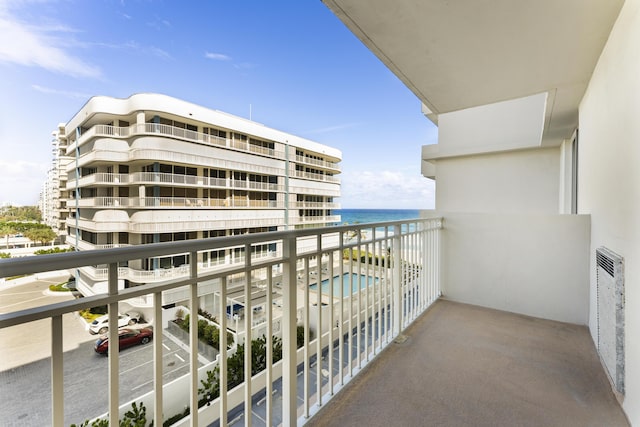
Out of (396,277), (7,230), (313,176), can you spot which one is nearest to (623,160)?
(396,277)

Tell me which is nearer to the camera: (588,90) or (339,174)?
(588,90)

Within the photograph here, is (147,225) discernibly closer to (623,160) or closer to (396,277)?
(396,277)

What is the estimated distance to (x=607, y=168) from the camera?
5.96 ft

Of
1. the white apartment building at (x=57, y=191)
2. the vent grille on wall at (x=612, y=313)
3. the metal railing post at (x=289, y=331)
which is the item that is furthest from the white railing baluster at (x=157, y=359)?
the white apartment building at (x=57, y=191)

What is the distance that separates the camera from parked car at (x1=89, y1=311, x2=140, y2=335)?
69cm

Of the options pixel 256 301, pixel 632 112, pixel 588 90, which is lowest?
pixel 256 301

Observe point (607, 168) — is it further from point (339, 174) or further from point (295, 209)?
point (339, 174)

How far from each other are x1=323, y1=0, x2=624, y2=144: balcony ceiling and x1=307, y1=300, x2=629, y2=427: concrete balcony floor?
7.02 feet

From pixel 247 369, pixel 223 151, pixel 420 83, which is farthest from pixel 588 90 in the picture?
pixel 223 151

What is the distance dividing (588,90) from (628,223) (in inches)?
60.7

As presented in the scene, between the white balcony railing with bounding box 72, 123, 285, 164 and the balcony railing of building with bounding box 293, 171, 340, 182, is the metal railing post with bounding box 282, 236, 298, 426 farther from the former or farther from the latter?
the balcony railing of building with bounding box 293, 171, 340, 182

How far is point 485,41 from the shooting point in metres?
1.74

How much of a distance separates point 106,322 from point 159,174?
595 cm

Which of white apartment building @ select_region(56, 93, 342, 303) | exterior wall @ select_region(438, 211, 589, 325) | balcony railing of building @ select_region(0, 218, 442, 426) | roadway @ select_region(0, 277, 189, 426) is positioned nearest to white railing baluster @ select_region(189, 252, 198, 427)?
balcony railing of building @ select_region(0, 218, 442, 426)
